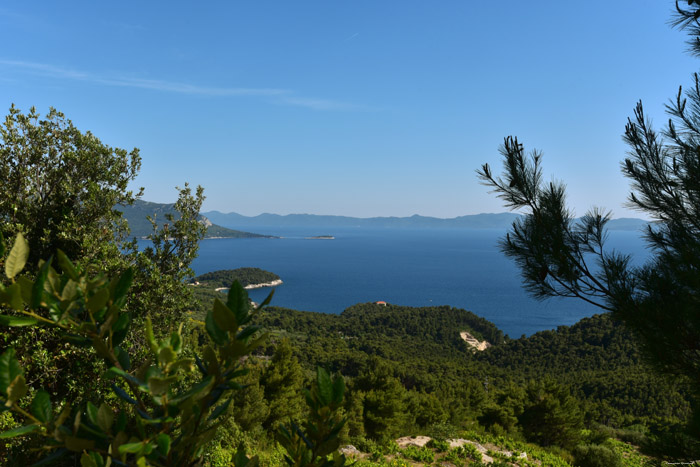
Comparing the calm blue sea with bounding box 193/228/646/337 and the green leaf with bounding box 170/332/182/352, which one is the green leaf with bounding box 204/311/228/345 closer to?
the green leaf with bounding box 170/332/182/352

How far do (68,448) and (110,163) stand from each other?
7503mm

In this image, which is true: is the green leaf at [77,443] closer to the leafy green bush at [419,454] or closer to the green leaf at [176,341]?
the green leaf at [176,341]

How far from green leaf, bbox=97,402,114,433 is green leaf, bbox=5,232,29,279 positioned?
1.00 feet

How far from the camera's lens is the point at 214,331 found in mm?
697

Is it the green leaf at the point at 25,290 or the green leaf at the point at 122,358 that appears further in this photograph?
the green leaf at the point at 122,358

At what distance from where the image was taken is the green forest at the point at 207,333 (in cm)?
69

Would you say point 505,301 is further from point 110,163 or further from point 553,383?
point 110,163

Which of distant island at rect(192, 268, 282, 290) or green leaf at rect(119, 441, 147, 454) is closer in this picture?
green leaf at rect(119, 441, 147, 454)

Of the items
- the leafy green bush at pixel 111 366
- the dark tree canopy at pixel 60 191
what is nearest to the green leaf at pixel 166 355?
the leafy green bush at pixel 111 366

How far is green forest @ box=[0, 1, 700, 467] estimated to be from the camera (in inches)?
27.2

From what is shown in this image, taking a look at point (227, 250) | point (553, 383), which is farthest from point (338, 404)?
point (227, 250)

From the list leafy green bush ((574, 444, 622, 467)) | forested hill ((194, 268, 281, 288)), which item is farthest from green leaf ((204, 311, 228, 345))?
forested hill ((194, 268, 281, 288))

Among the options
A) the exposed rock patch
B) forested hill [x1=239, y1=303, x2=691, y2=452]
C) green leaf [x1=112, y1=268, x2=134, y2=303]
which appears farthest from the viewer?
the exposed rock patch

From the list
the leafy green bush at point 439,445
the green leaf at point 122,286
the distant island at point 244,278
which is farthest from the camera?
the distant island at point 244,278
